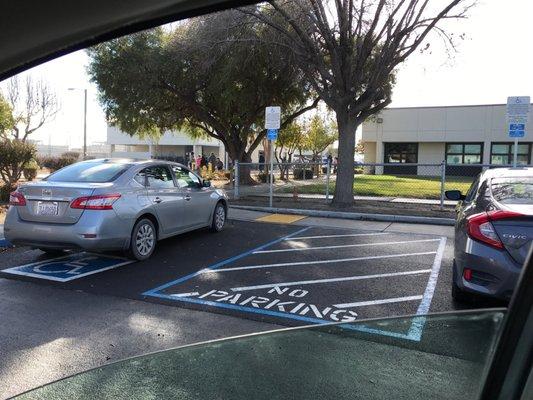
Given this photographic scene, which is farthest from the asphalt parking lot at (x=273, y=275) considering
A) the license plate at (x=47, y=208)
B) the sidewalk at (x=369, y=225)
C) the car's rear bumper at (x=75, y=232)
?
the sidewalk at (x=369, y=225)

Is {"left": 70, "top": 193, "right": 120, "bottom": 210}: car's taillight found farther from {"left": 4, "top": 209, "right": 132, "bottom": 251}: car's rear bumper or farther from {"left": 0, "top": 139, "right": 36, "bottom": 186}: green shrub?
{"left": 0, "top": 139, "right": 36, "bottom": 186}: green shrub

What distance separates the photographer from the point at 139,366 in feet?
8.91

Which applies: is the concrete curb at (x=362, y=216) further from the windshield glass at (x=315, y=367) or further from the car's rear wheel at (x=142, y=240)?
the windshield glass at (x=315, y=367)

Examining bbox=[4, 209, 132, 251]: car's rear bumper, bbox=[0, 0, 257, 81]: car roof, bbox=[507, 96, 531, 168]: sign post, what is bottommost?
bbox=[4, 209, 132, 251]: car's rear bumper

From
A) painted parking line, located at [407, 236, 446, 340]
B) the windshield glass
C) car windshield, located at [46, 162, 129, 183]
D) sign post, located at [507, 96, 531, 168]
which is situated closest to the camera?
the windshield glass

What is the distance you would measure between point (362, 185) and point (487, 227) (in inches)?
778

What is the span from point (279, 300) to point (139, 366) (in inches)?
122

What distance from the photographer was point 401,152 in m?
38.8

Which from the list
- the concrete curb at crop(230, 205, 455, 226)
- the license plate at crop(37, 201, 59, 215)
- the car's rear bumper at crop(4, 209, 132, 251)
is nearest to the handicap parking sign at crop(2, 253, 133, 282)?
the car's rear bumper at crop(4, 209, 132, 251)

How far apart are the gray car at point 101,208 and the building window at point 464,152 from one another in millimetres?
32631

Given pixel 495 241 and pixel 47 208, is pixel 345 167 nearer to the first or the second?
pixel 47 208

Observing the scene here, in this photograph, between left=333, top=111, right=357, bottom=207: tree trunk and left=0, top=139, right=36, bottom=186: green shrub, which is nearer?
left=333, top=111, right=357, bottom=207: tree trunk

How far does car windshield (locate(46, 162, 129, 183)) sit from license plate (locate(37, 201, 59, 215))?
0.59 m

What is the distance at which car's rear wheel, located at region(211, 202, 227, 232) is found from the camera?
9.97 metres
